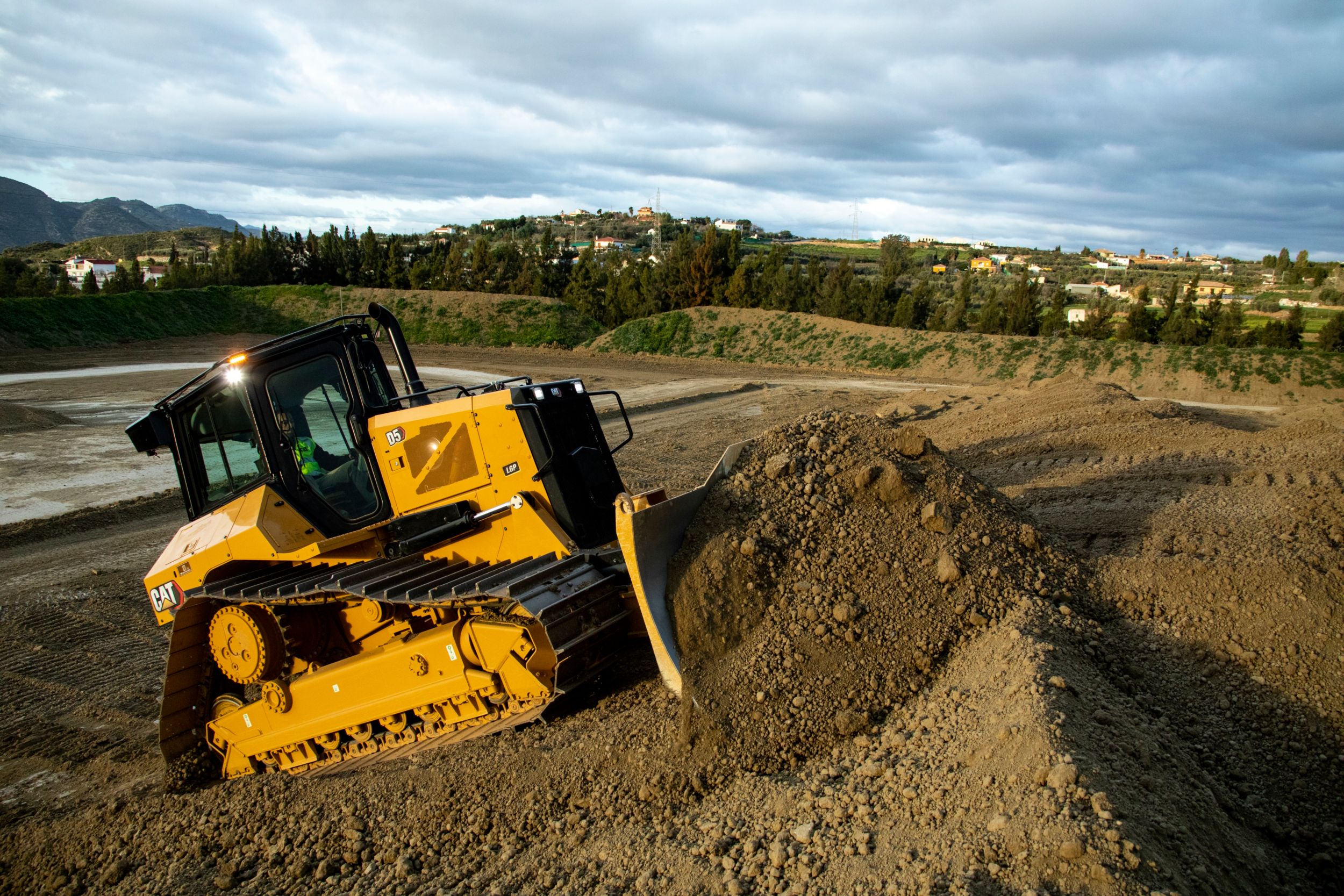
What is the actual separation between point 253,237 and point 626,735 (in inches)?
2106

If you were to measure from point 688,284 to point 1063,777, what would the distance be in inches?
1493

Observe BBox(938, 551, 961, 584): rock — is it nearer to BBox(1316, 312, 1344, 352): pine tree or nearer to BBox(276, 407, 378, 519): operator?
BBox(276, 407, 378, 519): operator

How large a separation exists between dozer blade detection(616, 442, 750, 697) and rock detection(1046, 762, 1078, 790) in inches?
78.7

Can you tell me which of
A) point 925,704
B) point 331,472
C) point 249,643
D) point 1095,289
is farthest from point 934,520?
point 1095,289

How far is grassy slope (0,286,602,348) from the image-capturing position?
3522cm

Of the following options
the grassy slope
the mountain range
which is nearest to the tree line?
the grassy slope

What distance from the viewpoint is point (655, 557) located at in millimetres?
5039

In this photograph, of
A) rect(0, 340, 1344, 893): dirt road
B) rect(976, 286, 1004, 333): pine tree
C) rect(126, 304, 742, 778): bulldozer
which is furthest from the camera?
rect(976, 286, 1004, 333): pine tree

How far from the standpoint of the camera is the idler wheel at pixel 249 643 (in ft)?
Result: 18.4

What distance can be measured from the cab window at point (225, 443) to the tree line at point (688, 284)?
32.3 meters

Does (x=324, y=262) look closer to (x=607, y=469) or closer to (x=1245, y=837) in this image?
(x=607, y=469)

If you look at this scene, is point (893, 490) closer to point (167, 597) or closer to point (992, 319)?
point (167, 597)

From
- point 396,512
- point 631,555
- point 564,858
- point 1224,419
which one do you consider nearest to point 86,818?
point 396,512

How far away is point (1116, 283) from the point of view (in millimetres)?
70125
